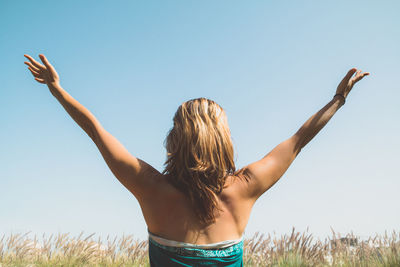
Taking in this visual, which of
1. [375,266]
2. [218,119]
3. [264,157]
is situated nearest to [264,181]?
[264,157]

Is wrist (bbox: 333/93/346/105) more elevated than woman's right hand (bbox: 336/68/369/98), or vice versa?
woman's right hand (bbox: 336/68/369/98)

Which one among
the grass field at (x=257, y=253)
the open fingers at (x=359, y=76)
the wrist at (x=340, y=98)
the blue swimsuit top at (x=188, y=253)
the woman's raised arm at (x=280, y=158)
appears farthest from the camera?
the grass field at (x=257, y=253)

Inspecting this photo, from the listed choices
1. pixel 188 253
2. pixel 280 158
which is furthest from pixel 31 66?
pixel 280 158

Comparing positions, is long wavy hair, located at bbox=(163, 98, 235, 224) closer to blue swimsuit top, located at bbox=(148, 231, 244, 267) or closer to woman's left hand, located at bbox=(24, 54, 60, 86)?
blue swimsuit top, located at bbox=(148, 231, 244, 267)

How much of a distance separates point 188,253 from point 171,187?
16.8 inches

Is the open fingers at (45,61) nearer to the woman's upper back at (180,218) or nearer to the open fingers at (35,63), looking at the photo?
the open fingers at (35,63)

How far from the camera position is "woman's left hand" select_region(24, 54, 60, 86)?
8.55 feet

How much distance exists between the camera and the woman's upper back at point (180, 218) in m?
2.19

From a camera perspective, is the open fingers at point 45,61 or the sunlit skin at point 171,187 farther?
the open fingers at point 45,61

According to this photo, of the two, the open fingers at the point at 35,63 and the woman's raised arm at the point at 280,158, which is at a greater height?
the open fingers at the point at 35,63

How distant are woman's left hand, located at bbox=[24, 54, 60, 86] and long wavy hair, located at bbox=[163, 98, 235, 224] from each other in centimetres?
99

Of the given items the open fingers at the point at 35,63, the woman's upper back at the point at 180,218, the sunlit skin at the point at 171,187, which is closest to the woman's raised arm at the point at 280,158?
the sunlit skin at the point at 171,187

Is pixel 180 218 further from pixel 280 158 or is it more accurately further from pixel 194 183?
pixel 280 158

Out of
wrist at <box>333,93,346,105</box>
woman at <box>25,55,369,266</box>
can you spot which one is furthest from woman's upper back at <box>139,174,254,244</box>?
wrist at <box>333,93,346,105</box>
